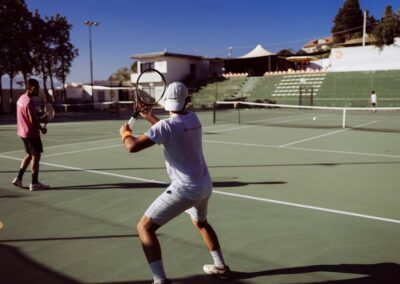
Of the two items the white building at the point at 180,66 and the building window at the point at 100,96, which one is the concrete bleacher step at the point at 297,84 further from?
the building window at the point at 100,96

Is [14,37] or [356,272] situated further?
[14,37]

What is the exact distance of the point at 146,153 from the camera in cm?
1195

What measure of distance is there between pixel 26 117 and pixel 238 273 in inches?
203

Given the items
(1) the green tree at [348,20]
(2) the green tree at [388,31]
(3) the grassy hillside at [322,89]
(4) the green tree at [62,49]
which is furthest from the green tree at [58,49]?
(1) the green tree at [348,20]

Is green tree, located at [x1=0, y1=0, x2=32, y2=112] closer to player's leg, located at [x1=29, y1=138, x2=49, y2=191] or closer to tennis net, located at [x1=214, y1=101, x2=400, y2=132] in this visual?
tennis net, located at [x1=214, y1=101, x2=400, y2=132]

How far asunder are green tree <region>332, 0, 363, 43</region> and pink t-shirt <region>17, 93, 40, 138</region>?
80.7 meters

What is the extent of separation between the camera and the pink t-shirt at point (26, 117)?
287 inches

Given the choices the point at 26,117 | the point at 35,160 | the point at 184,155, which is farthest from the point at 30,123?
the point at 184,155

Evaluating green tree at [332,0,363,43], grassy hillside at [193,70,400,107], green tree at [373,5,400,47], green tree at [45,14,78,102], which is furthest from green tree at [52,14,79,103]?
green tree at [332,0,363,43]

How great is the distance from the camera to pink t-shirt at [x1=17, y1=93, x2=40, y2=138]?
7.29 metres

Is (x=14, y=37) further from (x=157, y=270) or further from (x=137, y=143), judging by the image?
(x=157, y=270)

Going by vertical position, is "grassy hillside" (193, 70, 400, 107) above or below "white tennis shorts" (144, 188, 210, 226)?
above

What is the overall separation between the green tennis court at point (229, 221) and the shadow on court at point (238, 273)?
1 cm

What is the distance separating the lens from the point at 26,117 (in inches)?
290
